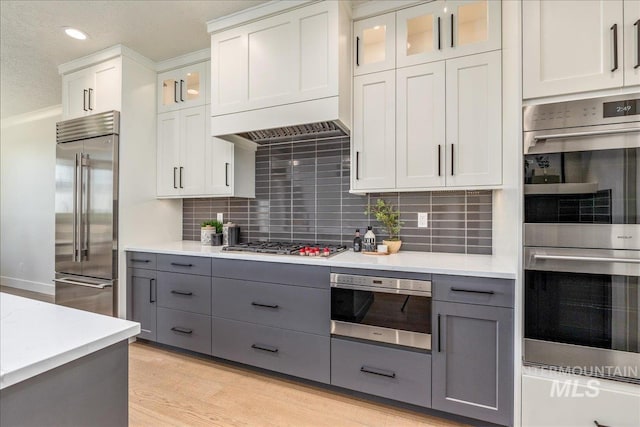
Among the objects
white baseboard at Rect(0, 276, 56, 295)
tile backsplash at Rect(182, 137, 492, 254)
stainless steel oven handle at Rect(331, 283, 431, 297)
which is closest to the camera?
stainless steel oven handle at Rect(331, 283, 431, 297)

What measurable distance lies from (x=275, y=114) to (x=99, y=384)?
1899mm

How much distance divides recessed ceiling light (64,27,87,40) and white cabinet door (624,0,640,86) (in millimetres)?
3622

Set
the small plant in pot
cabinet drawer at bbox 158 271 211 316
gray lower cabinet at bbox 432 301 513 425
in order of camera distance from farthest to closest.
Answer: the small plant in pot, cabinet drawer at bbox 158 271 211 316, gray lower cabinet at bbox 432 301 513 425

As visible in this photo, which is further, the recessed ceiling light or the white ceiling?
the recessed ceiling light

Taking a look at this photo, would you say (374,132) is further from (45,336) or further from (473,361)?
(45,336)

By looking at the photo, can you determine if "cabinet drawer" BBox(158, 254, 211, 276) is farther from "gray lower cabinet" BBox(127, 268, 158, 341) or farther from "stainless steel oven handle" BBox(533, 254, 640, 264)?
"stainless steel oven handle" BBox(533, 254, 640, 264)

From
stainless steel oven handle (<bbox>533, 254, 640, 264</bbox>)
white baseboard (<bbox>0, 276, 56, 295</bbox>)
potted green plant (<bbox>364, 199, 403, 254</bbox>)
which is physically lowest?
white baseboard (<bbox>0, 276, 56, 295</bbox>)

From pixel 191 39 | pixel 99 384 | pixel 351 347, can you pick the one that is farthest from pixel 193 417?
pixel 191 39

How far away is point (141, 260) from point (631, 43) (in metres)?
3.50

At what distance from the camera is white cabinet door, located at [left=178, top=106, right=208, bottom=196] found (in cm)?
293

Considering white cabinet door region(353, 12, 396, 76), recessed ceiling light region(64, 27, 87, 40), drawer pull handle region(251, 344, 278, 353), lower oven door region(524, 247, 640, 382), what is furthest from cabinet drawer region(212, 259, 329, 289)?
recessed ceiling light region(64, 27, 87, 40)

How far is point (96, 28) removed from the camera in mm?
2537

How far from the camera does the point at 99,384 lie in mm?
848

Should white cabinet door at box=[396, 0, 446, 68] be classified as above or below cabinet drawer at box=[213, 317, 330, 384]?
above
